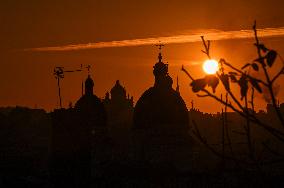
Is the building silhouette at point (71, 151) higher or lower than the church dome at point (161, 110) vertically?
lower

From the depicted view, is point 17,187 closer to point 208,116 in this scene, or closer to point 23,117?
point 208,116

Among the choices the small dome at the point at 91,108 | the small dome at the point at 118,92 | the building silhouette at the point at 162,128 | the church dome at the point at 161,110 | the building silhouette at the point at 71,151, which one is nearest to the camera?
the building silhouette at the point at 71,151

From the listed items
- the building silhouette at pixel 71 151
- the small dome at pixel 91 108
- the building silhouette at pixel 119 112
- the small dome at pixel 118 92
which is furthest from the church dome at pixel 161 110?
the small dome at pixel 118 92

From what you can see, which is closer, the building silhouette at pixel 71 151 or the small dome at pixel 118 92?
the building silhouette at pixel 71 151

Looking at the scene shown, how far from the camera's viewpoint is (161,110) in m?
67.7

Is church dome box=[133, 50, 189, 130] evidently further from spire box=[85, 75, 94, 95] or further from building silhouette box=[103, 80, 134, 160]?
building silhouette box=[103, 80, 134, 160]

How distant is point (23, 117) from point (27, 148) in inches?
2354

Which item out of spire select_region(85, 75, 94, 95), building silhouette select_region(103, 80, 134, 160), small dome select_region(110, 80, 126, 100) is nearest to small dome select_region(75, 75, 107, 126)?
spire select_region(85, 75, 94, 95)

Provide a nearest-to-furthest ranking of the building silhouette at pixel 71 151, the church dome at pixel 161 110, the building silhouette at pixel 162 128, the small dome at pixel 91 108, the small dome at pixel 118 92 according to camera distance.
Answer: the building silhouette at pixel 71 151 < the building silhouette at pixel 162 128 < the church dome at pixel 161 110 < the small dome at pixel 91 108 < the small dome at pixel 118 92

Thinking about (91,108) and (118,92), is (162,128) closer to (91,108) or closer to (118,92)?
(91,108)

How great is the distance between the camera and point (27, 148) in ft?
362

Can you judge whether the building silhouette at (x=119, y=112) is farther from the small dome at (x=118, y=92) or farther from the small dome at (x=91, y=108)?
the small dome at (x=91, y=108)

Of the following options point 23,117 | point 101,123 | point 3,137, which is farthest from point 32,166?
point 23,117

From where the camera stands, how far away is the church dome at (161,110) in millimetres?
66875
